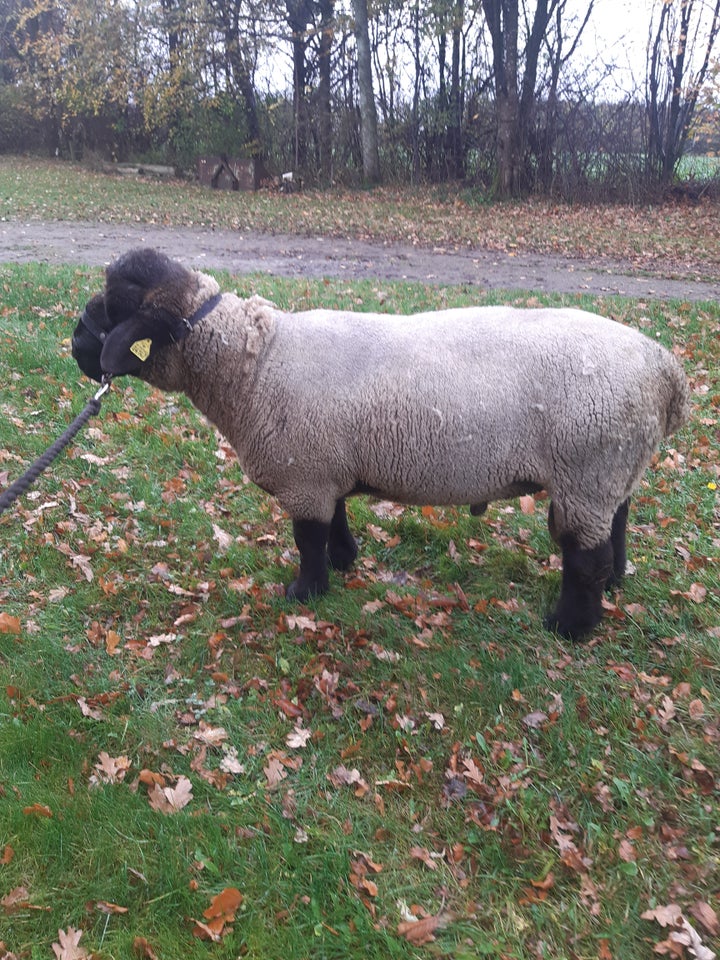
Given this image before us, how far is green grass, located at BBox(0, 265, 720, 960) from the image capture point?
2727 mm

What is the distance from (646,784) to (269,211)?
1935 centimetres

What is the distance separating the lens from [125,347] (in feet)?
12.2

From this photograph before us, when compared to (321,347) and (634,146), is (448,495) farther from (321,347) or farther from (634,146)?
(634,146)

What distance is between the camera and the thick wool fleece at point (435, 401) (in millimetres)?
3557

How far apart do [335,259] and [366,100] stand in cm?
1105

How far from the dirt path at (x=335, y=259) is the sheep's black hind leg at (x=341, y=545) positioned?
25.2 feet

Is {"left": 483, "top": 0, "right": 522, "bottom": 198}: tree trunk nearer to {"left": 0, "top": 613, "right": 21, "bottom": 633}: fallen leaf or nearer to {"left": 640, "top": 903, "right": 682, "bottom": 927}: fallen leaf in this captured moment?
{"left": 0, "top": 613, "right": 21, "bottom": 633}: fallen leaf

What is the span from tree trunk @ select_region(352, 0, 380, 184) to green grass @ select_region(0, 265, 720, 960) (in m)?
20.0

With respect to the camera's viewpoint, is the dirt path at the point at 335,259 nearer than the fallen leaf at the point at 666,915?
No

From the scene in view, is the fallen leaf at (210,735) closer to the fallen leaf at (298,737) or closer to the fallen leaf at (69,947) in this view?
the fallen leaf at (298,737)

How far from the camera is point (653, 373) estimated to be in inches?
143

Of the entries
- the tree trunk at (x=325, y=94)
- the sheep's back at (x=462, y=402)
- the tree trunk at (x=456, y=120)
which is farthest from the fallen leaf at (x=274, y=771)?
the tree trunk at (x=325, y=94)

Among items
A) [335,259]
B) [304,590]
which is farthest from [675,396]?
[335,259]

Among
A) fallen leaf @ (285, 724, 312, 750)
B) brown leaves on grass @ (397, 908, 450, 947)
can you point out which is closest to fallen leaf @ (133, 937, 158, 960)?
brown leaves on grass @ (397, 908, 450, 947)
